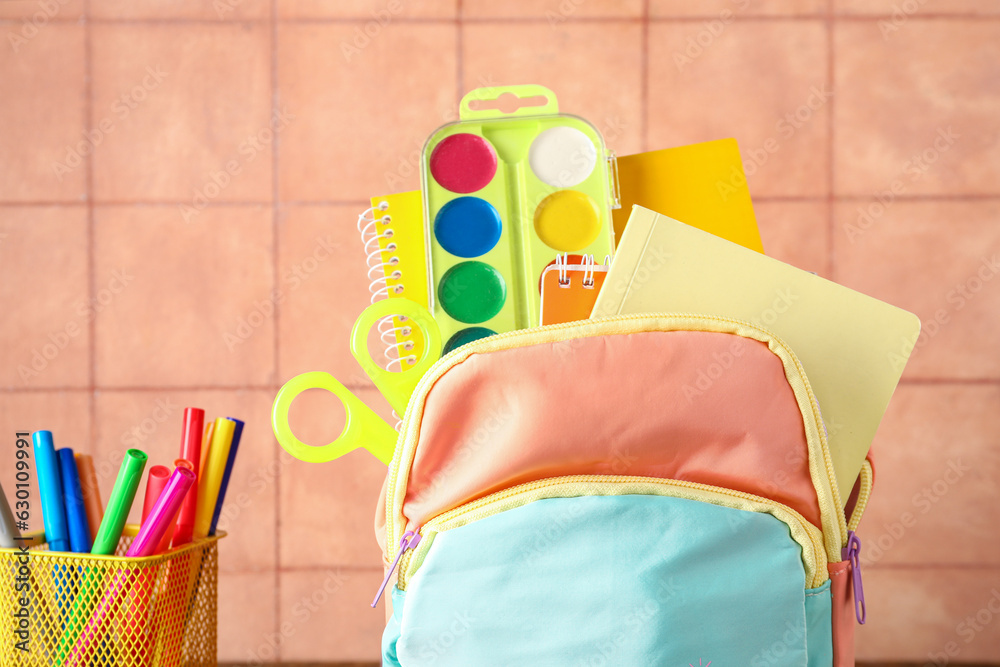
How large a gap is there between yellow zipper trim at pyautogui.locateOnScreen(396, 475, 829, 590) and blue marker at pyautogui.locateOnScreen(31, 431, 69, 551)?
0.75 ft

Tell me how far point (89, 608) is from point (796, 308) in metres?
0.44

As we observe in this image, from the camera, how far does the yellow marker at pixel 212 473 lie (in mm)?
461

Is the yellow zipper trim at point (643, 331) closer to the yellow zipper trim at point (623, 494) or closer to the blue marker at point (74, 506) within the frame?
the yellow zipper trim at point (623, 494)

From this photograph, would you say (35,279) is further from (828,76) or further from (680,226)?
(828,76)

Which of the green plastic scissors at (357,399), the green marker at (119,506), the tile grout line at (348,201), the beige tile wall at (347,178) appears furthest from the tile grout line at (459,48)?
the green marker at (119,506)

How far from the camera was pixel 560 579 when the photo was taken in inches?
13.7

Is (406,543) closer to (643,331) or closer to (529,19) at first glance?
(643,331)

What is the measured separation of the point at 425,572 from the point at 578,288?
0.65ft

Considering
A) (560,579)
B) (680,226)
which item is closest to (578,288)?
(680,226)

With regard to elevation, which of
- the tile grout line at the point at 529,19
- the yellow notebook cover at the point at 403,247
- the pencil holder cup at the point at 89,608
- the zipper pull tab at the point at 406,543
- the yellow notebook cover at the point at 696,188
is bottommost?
the pencil holder cup at the point at 89,608

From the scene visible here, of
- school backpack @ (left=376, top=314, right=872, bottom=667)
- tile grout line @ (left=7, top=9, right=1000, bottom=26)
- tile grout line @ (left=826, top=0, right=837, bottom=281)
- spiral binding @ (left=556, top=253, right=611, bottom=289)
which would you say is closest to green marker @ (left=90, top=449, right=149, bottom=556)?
school backpack @ (left=376, top=314, right=872, bottom=667)

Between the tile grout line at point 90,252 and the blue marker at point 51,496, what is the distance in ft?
1.09

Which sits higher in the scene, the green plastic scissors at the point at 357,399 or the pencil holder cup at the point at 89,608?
the green plastic scissors at the point at 357,399

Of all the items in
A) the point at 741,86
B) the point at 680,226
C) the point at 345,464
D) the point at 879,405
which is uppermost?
the point at 741,86
